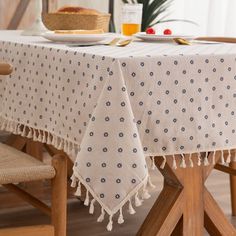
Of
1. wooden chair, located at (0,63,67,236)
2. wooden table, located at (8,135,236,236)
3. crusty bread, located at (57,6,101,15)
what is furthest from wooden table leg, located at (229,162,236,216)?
wooden chair, located at (0,63,67,236)

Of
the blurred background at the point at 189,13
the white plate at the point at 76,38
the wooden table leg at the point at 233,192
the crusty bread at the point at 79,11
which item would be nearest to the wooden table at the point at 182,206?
the white plate at the point at 76,38

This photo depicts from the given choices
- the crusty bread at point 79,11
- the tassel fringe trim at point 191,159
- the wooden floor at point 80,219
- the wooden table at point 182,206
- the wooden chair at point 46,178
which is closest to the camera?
the wooden chair at point 46,178

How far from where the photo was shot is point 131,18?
101 inches

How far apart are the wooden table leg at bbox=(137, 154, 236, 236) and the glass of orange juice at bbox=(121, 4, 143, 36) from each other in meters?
0.84

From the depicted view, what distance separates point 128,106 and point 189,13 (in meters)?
3.14

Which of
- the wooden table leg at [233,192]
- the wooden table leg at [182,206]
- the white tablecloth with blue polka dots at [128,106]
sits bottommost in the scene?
the wooden table leg at [233,192]

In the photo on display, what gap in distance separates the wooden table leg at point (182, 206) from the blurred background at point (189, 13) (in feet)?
8.15

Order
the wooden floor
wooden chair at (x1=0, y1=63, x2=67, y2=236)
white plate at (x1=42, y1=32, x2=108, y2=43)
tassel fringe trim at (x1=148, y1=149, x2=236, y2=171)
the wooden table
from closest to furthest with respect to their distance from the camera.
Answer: wooden chair at (x1=0, y1=63, x2=67, y2=236) < tassel fringe trim at (x1=148, y1=149, x2=236, y2=171) < the wooden table < white plate at (x1=42, y1=32, x2=108, y2=43) < the wooden floor

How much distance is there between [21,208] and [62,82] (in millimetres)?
1096

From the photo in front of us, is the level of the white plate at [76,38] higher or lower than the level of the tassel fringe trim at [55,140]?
higher

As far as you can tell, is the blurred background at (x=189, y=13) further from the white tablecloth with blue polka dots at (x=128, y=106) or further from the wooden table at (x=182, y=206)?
the wooden table at (x=182, y=206)

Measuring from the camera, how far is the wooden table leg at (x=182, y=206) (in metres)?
1.89

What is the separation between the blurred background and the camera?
4.12 m

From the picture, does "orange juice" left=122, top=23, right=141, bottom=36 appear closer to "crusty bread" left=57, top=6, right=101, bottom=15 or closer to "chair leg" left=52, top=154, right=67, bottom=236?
"crusty bread" left=57, top=6, right=101, bottom=15
